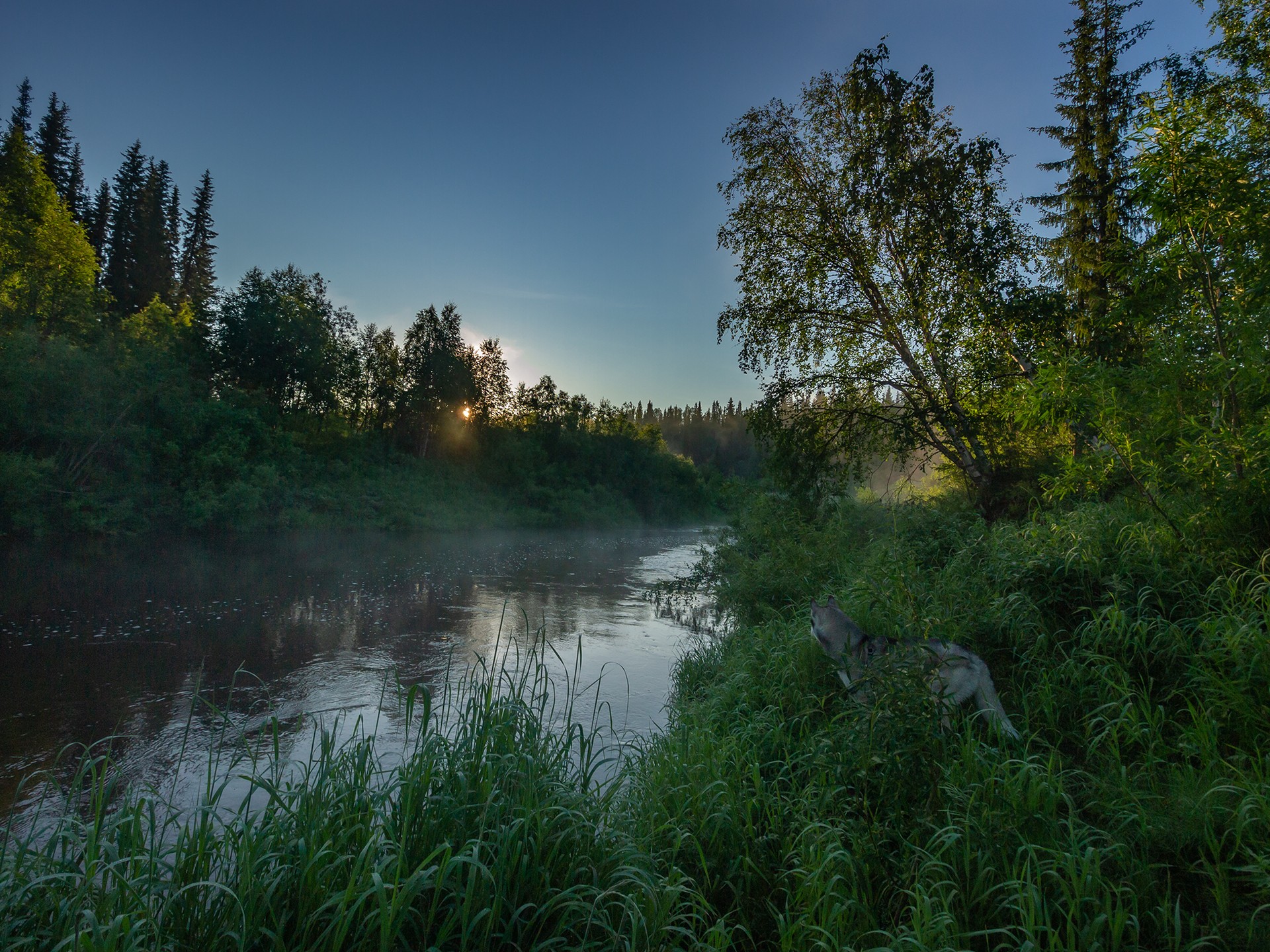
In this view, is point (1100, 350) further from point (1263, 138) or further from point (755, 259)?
point (755, 259)

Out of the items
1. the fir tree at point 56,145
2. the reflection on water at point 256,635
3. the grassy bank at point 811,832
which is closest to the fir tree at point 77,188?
the fir tree at point 56,145

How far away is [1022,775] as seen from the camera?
2898 millimetres

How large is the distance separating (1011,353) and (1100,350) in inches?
37.9

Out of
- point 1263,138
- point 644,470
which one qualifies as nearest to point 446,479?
point 644,470

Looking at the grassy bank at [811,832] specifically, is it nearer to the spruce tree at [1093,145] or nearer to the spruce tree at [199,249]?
the spruce tree at [1093,145]

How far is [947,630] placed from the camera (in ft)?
15.1

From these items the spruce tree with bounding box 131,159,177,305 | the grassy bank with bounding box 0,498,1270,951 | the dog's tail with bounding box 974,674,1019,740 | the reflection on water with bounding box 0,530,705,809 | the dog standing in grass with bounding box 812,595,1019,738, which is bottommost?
the reflection on water with bounding box 0,530,705,809

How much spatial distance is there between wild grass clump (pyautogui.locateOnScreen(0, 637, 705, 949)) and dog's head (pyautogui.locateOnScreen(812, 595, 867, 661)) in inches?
79.6

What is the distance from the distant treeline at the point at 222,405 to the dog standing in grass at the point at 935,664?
41.7 feet

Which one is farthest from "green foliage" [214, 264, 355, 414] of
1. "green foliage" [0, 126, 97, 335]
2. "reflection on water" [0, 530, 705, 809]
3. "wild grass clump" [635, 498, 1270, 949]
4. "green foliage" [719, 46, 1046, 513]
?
"wild grass clump" [635, 498, 1270, 949]

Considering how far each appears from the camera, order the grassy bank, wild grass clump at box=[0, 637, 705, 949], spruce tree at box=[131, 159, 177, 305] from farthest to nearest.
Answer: spruce tree at box=[131, 159, 177, 305] < the grassy bank < wild grass clump at box=[0, 637, 705, 949]

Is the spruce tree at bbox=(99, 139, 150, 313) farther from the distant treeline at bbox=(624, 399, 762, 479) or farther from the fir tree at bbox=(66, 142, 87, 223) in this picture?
the distant treeline at bbox=(624, 399, 762, 479)

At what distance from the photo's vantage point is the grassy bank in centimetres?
214

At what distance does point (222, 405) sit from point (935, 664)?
27.3m
